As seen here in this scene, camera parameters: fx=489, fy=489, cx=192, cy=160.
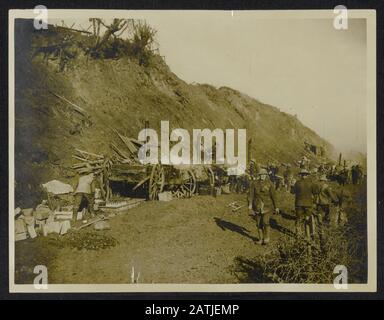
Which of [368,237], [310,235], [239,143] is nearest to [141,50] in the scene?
[239,143]

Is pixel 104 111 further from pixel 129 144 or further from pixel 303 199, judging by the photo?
pixel 303 199

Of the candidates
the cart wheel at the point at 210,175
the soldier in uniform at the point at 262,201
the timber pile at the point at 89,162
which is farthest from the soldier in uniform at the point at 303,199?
the timber pile at the point at 89,162

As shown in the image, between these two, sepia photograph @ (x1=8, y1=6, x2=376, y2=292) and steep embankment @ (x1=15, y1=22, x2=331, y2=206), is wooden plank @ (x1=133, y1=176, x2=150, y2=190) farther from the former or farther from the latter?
steep embankment @ (x1=15, y1=22, x2=331, y2=206)

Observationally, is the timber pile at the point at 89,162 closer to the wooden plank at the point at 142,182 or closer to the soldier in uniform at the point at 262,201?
the wooden plank at the point at 142,182

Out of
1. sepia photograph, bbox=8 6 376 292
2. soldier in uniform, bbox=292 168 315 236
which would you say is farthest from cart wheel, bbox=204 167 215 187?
soldier in uniform, bbox=292 168 315 236

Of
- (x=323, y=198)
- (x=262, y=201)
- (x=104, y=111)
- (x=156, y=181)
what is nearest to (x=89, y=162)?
(x=104, y=111)
